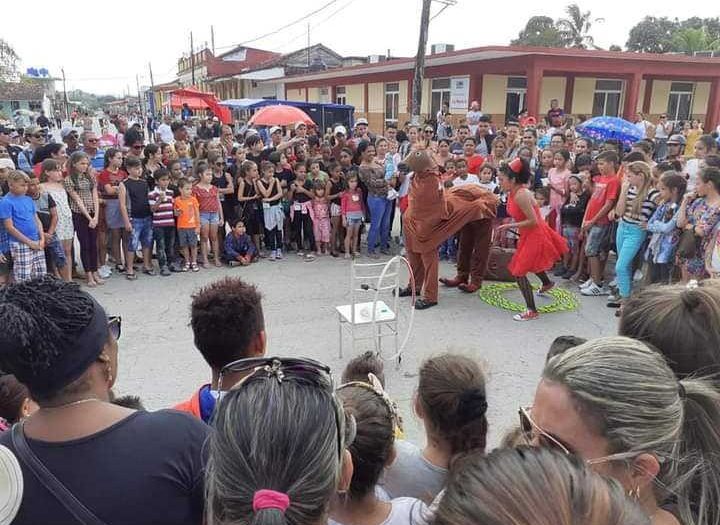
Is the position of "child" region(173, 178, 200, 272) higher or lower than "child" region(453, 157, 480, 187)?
lower

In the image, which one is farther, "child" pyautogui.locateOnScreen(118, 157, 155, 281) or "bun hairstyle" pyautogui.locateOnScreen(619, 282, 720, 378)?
"child" pyautogui.locateOnScreen(118, 157, 155, 281)

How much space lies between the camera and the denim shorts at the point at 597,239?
21.6ft

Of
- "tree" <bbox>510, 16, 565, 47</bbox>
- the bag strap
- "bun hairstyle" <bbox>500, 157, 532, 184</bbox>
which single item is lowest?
the bag strap

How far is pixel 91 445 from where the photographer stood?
1.28m

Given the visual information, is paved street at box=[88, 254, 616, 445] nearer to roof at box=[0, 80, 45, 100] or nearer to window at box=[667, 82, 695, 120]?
window at box=[667, 82, 695, 120]

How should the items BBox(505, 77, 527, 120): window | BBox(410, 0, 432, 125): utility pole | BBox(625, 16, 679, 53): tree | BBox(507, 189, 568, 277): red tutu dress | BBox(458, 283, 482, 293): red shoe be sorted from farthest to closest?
BBox(625, 16, 679, 53): tree, BBox(505, 77, 527, 120): window, BBox(410, 0, 432, 125): utility pole, BBox(458, 283, 482, 293): red shoe, BBox(507, 189, 568, 277): red tutu dress

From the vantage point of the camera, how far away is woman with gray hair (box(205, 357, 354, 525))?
108cm

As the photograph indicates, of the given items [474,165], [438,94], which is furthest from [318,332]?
[438,94]

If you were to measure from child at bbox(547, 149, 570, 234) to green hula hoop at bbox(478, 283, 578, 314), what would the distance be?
1069 millimetres

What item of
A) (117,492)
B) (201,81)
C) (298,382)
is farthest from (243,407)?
(201,81)

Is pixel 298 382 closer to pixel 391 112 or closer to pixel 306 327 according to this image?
pixel 306 327

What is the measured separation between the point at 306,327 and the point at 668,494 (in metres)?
4.49

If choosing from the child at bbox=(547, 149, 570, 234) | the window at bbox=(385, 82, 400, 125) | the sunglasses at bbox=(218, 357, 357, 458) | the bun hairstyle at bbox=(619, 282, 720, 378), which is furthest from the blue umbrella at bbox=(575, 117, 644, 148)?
the window at bbox=(385, 82, 400, 125)

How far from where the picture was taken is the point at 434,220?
6.19 meters
